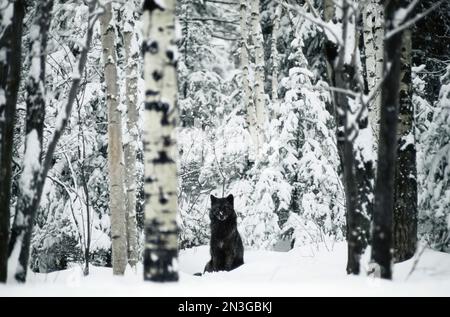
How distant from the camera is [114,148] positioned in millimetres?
7062

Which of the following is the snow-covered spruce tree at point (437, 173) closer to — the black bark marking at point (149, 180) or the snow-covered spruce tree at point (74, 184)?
the black bark marking at point (149, 180)

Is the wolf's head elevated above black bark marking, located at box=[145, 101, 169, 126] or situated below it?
below

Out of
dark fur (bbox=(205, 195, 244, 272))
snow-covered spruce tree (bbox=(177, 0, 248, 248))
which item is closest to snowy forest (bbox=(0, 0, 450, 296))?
snow-covered spruce tree (bbox=(177, 0, 248, 248))

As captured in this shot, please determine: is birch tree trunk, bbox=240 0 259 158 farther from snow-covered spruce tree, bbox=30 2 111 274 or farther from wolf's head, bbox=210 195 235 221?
snow-covered spruce tree, bbox=30 2 111 274

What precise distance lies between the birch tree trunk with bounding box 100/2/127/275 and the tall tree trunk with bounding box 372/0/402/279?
498 centimetres

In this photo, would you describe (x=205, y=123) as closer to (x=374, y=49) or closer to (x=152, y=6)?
(x=374, y=49)

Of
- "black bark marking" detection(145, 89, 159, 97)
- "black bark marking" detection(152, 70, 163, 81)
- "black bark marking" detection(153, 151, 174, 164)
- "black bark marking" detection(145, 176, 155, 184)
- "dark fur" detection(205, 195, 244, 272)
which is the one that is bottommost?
"dark fur" detection(205, 195, 244, 272)

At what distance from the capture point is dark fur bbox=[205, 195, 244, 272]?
755cm

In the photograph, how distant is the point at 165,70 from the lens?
3.37 metres

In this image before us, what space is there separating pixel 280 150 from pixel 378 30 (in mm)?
4659

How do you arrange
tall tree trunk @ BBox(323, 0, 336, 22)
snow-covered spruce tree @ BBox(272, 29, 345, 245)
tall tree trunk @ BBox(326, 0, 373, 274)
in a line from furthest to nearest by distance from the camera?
snow-covered spruce tree @ BBox(272, 29, 345, 245)
tall tree trunk @ BBox(323, 0, 336, 22)
tall tree trunk @ BBox(326, 0, 373, 274)
